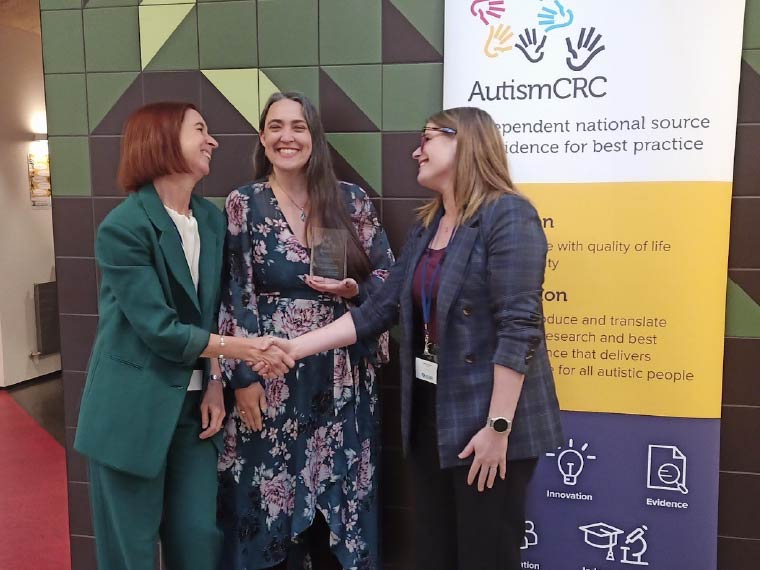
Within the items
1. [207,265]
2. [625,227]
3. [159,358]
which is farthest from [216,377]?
[625,227]

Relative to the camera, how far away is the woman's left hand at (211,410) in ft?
6.28

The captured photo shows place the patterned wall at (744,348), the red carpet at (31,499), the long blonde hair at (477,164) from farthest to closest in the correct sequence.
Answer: the red carpet at (31,499)
the patterned wall at (744,348)
the long blonde hair at (477,164)

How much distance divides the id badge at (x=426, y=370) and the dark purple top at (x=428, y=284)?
0.18ft

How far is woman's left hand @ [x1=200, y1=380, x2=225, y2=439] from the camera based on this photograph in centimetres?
192

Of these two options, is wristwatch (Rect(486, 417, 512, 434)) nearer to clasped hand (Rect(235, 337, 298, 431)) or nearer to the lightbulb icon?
clasped hand (Rect(235, 337, 298, 431))

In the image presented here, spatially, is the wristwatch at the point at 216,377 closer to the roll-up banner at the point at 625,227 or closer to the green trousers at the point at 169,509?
the green trousers at the point at 169,509

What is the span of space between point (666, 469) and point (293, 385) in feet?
4.54

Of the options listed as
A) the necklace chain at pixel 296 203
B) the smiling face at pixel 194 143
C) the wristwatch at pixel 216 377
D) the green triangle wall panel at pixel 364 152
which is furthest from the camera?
the green triangle wall panel at pixel 364 152

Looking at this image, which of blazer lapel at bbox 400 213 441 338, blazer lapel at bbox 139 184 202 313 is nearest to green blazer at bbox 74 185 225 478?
blazer lapel at bbox 139 184 202 313

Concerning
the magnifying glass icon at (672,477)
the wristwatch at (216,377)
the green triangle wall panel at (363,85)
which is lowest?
the magnifying glass icon at (672,477)

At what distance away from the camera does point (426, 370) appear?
169 cm

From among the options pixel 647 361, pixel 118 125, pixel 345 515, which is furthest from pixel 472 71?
pixel 345 515

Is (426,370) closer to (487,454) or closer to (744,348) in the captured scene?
(487,454)

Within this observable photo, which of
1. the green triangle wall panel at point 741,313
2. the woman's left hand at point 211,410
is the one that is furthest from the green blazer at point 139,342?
the green triangle wall panel at point 741,313
